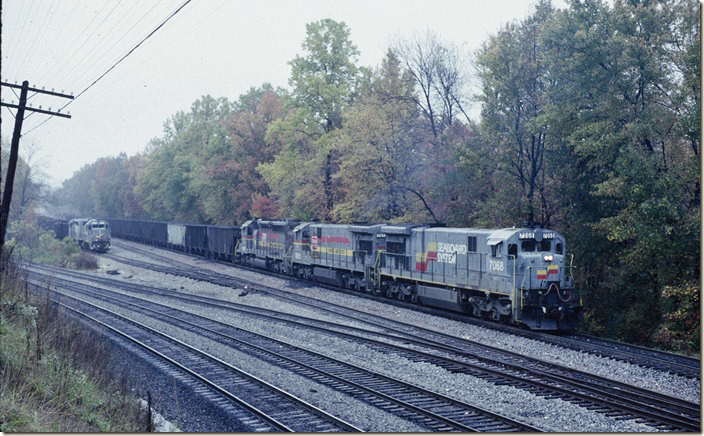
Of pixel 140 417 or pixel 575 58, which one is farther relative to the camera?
pixel 575 58

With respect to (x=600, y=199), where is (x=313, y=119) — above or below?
above

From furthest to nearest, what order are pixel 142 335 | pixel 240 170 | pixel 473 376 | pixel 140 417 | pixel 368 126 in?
pixel 240 170 → pixel 368 126 → pixel 142 335 → pixel 473 376 → pixel 140 417

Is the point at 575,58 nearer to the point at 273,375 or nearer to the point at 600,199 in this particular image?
the point at 600,199

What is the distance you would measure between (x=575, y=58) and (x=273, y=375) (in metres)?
15.1

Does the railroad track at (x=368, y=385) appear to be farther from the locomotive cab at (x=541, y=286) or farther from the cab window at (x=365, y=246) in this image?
the cab window at (x=365, y=246)

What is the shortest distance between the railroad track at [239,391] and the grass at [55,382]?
1.65 m

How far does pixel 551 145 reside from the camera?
969 inches

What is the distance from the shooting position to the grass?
9.41m

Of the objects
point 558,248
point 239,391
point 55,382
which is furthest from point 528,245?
point 55,382

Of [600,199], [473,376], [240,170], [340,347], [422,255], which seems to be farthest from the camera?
[240,170]

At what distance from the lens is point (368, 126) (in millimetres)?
33094

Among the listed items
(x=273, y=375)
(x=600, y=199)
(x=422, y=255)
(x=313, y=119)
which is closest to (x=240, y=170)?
(x=313, y=119)

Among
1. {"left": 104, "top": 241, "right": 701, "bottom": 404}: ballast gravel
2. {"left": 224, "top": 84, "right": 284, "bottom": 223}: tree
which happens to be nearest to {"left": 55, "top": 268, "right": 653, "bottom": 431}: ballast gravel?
{"left": 104, "top": 241, "right": 701, "bottom": 404}: ballast gravel

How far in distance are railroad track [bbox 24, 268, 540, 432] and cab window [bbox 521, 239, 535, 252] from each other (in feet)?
25.7
